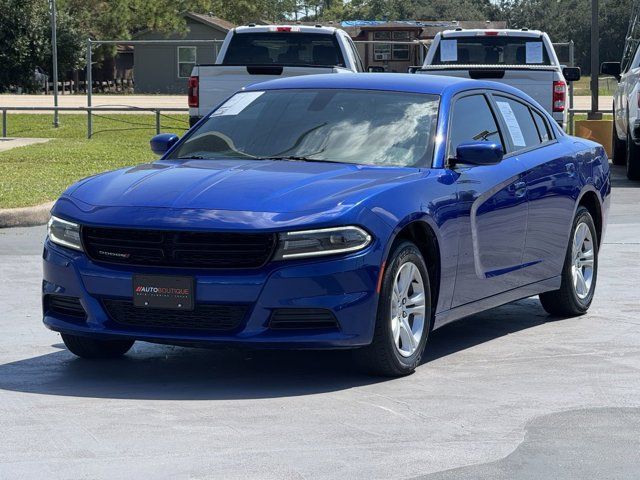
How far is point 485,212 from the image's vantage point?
8117 mm

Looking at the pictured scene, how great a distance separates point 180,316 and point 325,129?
1.69 metres

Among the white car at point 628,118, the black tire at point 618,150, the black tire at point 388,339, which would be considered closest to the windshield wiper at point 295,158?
the black tire at point 388,339

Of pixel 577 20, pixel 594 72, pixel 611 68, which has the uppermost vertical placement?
pixel 577 20

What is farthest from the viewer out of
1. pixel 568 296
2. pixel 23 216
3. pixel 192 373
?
pixel 23 216

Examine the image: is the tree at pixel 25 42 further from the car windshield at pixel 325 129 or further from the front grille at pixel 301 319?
the front grille at pixel 301 319

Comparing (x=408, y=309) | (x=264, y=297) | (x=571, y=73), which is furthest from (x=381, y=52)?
(x=264, y=297)

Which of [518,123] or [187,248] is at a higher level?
[518,123]

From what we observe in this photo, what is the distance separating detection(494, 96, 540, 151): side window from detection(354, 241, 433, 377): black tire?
184 cm

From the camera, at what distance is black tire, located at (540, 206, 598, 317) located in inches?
367

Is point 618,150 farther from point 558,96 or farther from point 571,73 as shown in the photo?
point 558,96

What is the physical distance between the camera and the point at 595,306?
32.5ft

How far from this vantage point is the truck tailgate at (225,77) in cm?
1906

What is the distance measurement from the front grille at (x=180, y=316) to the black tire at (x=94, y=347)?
596mm

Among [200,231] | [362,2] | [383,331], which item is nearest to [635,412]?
[383,331]
